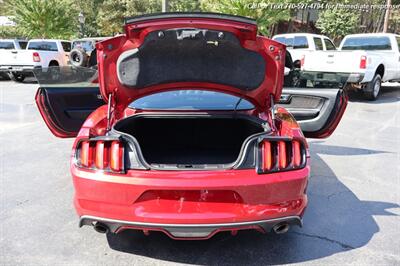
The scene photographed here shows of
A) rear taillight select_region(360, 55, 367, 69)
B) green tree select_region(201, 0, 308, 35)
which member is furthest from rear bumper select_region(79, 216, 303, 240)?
green tree select_region(201, 0, 308, 35)

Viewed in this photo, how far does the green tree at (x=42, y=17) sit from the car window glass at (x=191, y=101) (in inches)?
912

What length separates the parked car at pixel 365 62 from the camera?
1008 centimetres

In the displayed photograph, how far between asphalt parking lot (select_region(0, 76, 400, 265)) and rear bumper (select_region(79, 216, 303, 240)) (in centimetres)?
40

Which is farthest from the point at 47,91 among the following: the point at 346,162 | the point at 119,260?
the point at 346,162

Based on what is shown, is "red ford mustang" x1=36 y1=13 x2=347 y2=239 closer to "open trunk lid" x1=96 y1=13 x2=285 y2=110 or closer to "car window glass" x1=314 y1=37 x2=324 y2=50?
"open trunk lid" x1=96 y1=13 x2=285 y2=110

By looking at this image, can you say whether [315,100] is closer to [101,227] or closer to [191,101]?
[191,101]

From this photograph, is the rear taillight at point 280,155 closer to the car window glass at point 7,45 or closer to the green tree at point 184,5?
the car window glass at point 7,45

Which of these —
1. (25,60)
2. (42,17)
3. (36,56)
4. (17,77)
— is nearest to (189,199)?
(36,56)

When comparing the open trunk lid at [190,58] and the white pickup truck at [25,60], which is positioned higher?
the open trunk lid at [190,58]

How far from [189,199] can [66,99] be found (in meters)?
2.09

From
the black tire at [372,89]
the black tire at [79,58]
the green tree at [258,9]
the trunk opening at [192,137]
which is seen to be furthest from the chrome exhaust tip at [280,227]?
the green tree at [258,9]

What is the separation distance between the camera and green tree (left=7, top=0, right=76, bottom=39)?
2341 centimetres

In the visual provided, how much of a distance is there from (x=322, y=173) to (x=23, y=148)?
4.47 m

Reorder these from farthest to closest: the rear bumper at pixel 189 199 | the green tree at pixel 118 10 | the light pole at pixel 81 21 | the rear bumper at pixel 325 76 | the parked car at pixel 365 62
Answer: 1. the green tree at pixel 118 10
2. the light pole at pixel 81 21
3. the parked car at pixel 365 62
4. the rear bumper at pixel 325 76
5. the rear bumper at pixel 189 199
